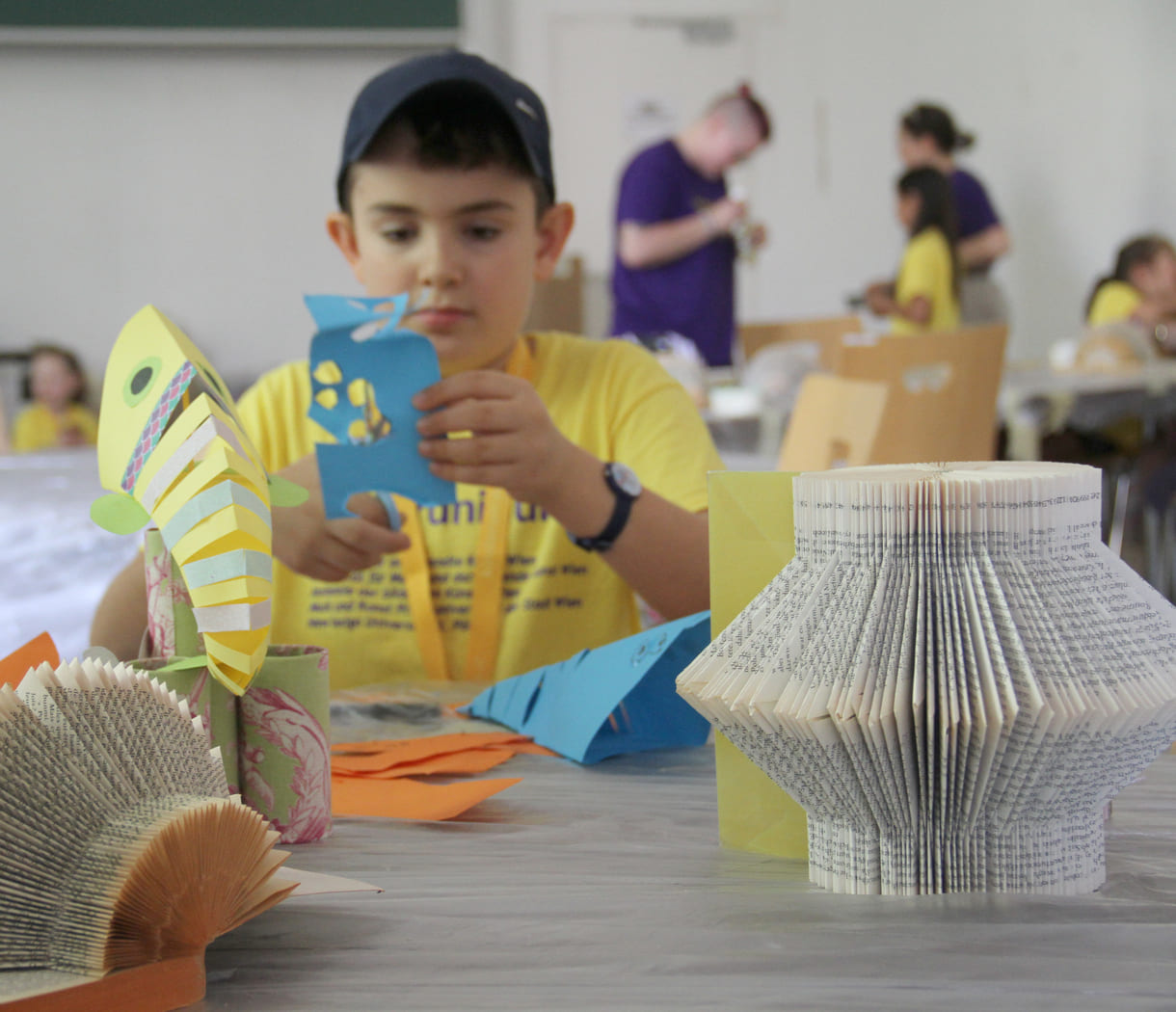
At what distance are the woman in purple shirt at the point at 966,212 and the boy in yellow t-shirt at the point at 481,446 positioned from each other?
10.8 feet

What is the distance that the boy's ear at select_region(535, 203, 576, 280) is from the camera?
108 cm

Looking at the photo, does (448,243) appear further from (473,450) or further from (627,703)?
(627,703)

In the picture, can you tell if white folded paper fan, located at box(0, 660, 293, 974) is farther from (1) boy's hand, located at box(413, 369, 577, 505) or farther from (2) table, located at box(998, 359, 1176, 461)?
(2) table, located at box(998, 359, 1176, 461)

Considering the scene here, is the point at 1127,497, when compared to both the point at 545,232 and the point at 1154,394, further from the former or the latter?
the point at 545,232

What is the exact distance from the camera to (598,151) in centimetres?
525

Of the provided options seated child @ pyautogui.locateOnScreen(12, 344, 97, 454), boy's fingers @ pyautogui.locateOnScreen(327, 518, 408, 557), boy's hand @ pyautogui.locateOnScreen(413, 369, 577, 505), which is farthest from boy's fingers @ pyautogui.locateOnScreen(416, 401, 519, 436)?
seated child @ pyautogui.locateOnScreen(12, 344, 97, 454)

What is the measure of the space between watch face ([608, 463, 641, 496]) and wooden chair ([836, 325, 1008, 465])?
99 cm

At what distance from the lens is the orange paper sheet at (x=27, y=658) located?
0.44m

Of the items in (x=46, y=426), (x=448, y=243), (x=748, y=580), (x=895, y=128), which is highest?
(x=895, y=128)

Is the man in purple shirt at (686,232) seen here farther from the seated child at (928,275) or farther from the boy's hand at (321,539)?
the boy's hand at (321,539)

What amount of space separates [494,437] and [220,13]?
14.9 feet

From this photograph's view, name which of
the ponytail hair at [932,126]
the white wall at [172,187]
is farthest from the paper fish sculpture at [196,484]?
the white wall at [172,187]

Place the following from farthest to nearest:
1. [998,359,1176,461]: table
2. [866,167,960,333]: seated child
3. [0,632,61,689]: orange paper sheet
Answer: [866,167,960,333]: seated child
[998,359,1176,461]: table
[0,632,61,689]: orange paper sheet

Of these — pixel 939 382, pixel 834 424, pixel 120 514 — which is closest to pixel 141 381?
pixel 120 514
